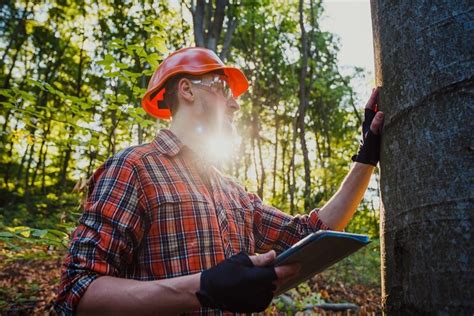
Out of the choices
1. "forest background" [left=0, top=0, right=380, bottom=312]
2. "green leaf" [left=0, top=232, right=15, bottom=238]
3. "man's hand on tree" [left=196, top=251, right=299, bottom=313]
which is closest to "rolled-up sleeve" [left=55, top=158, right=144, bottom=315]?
"man's hand on tree" [left=196, top=251, right=299, bottom=313]

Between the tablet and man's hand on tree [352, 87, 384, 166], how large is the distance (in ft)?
1.68

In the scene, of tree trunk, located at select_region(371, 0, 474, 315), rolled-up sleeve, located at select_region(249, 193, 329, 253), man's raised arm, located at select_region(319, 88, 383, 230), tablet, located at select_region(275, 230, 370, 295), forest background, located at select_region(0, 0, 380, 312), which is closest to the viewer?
tree trunk, located at select_region(371, 0, 474, 315)

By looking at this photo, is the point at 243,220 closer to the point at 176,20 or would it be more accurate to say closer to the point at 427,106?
the point at 427,106

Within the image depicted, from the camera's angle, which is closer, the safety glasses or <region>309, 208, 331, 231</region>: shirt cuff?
<region>309, 208, 331, 231</region>: shirt cuff

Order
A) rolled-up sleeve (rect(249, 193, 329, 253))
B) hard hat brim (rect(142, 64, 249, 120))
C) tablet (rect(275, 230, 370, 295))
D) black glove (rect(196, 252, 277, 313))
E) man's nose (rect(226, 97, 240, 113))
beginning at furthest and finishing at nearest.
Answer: hard hat brim (rect(142, 64, 249, 120)), man's nose (rect(226, 97, 240, 113)), rolled-up sleeve (rect(249, 193, 329, 253)), black glove (rect(196, 252, 277, 313)), tablet (rect(275, 230, 370, 295))

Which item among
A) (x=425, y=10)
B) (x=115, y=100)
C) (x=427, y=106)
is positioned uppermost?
(x=115, y=100)

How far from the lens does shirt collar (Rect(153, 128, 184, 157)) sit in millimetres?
2066

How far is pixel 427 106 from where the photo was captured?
110 centimetres

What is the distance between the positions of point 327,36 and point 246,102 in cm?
517

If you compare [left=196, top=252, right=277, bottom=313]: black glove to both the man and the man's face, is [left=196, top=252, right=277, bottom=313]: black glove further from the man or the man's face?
the man's face

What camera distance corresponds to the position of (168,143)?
82.9 inches

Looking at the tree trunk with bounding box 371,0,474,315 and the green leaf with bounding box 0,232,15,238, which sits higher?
the tree trunk with bounding box 371,0,474,315

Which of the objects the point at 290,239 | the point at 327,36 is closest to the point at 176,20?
the point at 327,36

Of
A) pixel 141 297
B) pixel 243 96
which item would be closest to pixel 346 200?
pixel 141 297
